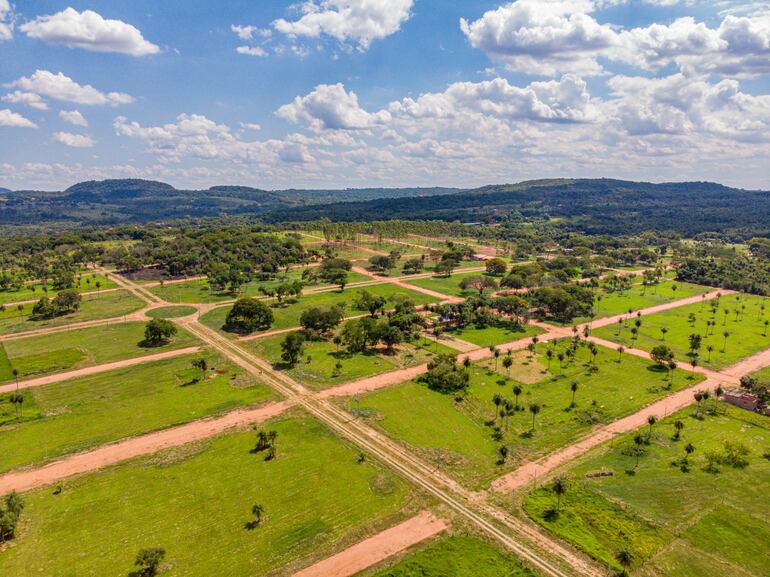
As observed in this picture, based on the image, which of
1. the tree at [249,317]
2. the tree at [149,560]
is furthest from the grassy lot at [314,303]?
the tree at [149,560]

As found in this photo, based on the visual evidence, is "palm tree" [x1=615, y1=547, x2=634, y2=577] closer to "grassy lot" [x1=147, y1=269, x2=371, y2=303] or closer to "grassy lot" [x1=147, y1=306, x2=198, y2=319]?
"grassy lot" [x1=147, y1=306, x2=198, y2=319]

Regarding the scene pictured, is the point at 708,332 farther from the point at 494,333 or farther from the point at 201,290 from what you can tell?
the point at 201,290

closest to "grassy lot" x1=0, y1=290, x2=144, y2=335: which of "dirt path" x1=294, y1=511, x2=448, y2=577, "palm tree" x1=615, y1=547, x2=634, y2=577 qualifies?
"dirt path" x1=294, y1=511, x2=448, y2=577

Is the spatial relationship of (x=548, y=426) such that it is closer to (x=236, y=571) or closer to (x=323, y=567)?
(x=323, y=567)

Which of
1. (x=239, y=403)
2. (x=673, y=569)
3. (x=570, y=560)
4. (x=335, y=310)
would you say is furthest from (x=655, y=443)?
(x=335, y=310)

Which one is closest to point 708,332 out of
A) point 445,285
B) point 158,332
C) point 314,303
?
point 445,285

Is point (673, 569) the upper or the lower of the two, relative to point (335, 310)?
lower
